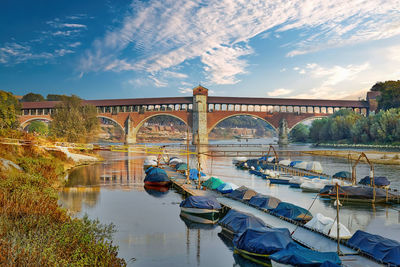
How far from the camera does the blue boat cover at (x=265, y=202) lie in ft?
74.2

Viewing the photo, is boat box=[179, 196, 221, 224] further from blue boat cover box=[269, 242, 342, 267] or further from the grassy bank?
blue boat cover box=[269, 242, 342, 267]

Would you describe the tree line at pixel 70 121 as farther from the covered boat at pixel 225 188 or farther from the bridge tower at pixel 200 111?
the bridge tower at pixel 200 111

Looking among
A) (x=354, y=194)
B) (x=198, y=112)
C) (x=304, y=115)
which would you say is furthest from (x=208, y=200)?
(x=304, y=115)

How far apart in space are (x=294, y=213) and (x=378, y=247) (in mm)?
6713

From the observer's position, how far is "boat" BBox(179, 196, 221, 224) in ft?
75.3

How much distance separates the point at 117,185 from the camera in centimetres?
3806

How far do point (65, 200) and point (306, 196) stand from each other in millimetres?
23127

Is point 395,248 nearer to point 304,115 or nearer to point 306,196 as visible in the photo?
point 306,196

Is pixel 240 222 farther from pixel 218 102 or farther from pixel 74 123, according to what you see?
pixel 218 102

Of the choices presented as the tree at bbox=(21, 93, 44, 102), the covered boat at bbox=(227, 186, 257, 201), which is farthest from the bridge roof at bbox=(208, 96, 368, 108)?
the tree at bbox=(21, 93, 44, 102)

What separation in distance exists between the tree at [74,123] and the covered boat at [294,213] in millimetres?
52705

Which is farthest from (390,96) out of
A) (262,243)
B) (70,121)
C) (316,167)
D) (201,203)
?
(262,243)

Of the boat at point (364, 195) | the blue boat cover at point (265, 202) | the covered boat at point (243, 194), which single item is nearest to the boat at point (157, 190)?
the covered boat at point (243, 194)

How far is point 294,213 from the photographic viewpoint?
66.5 ft
